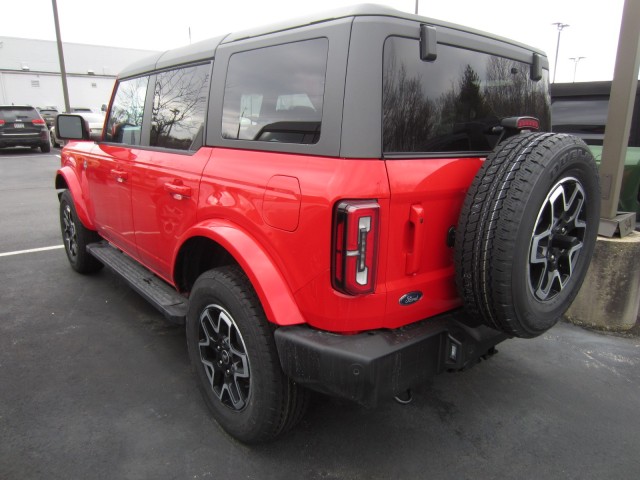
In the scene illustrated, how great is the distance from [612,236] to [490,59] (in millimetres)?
2312

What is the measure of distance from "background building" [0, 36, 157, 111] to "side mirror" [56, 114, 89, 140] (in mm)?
42614

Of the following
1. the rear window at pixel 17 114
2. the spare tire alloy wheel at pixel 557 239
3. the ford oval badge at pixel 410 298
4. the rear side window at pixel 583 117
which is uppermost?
the rear window at pixel 17 114

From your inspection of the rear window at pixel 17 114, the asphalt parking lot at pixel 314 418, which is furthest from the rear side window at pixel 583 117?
the rear window at pixel 17 114

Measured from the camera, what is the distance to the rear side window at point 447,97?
1.89 m

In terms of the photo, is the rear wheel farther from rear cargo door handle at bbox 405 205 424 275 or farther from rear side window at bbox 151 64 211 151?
rear cargo door handle at bbox 405 205 424 275

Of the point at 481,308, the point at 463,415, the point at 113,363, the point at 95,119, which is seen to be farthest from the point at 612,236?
the point at 95,119

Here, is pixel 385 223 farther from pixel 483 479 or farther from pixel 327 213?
pixel 483 479

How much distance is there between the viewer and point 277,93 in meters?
2.14

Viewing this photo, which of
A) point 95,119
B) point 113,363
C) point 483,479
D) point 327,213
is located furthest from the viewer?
point 95,119

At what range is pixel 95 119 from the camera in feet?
54.9

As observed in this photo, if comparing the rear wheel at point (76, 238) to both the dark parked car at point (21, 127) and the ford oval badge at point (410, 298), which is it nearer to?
the ford oval badge at point (410, 298)

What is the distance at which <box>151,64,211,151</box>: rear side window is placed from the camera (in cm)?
265

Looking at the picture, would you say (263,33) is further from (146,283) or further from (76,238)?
(76,238)

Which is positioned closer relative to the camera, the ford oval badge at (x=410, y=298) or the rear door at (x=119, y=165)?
the ford oval badge at (x=410, y=298)
